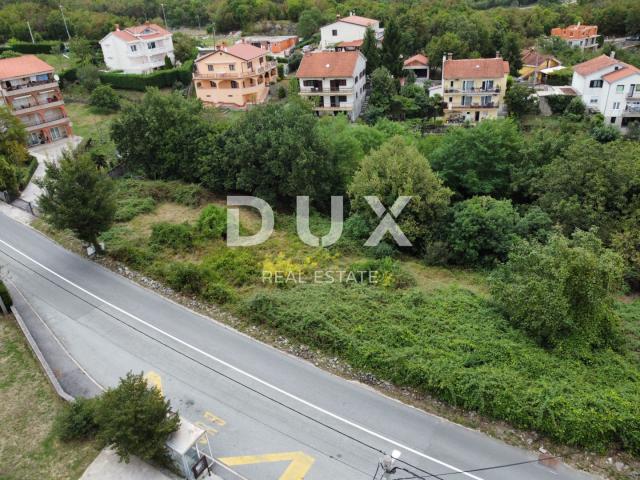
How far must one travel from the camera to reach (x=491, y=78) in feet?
161

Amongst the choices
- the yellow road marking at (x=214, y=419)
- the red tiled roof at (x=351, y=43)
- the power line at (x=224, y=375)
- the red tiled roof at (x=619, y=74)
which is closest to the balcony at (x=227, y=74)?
the red tiled roof at (x=351, y=43)

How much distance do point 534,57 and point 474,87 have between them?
18.6 meters

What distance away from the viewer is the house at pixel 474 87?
4953cm

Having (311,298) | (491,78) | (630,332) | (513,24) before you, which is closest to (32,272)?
(311,298)

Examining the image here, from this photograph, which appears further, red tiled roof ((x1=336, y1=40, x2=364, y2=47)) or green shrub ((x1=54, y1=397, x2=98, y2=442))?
red tiled roof ((x1=336, y1=40, x2=364, y2=47))

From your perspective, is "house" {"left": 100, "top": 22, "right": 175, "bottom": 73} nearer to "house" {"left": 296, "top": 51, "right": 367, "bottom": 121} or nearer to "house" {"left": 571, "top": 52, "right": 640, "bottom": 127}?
"house" {"left": 296, "top": 51, "right": 367, "bottom": 121}

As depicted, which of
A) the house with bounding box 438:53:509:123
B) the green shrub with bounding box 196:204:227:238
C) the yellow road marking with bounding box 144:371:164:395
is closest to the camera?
the yellow road marking with bounding box 144:371:164:395

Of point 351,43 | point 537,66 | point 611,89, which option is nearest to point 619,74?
point 611,89

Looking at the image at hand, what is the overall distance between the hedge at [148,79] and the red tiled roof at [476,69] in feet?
97.8

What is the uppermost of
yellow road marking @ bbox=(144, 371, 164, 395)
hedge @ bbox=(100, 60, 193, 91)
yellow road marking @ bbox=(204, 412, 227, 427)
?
hedge @ bbox=(100, 60, 193, 91)

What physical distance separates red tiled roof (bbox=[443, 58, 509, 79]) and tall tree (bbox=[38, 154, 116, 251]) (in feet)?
121

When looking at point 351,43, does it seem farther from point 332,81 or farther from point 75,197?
point 75,197

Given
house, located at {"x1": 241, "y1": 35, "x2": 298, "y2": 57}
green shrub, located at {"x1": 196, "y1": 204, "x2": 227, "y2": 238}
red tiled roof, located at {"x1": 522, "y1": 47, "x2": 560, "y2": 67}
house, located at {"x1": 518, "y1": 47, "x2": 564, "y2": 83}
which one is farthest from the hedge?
red tiled roof, located at {"x1": 522, "y1": 47, "x2": 560, "y2": 67}

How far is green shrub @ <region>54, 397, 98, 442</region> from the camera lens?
1623cm
